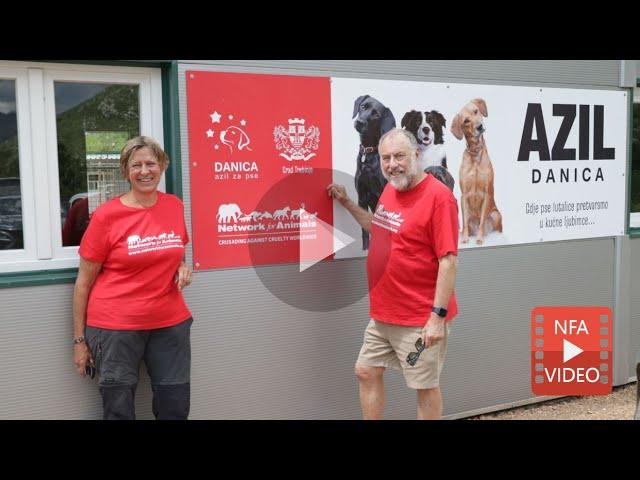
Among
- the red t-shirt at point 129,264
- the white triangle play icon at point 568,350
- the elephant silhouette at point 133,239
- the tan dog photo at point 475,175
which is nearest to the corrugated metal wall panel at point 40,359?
the red t-shirt at point 129,264

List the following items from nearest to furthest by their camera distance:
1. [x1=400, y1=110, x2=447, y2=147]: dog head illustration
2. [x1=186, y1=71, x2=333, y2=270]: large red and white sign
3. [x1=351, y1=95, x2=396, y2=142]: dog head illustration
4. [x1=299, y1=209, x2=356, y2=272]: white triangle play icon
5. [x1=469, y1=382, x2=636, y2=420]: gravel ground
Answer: [x1=186, y1=71, x2=333, y2=270]: large red and white sign < [x1=299, y1=209, x2=356, y2=272]: white triangle play icon < [x1=351, y1=95, x2=396, y2=142]: dog head illustration < [x1=400, y1=110, x2=447, y2=147]: dog head illustration < [x1=469, y1=382, x2=636, y2=420]: gravel ground

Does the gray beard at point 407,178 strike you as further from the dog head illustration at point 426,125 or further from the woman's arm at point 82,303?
the woman's arm at point 82,303

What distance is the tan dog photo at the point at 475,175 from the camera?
4.57 meters

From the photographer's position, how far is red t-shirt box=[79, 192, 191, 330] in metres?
3.21

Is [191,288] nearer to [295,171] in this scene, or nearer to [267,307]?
[267,307]

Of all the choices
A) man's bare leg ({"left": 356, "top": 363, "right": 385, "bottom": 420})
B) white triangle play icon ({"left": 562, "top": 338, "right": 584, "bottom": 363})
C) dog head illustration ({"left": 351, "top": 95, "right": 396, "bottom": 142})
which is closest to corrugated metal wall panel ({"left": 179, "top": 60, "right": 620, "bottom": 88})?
dog head illustration ({"left": 351, "top": 95, "right": 396, "bottom": 142})

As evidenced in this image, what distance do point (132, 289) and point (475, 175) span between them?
7.87 ft

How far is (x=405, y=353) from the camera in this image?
3570 mm

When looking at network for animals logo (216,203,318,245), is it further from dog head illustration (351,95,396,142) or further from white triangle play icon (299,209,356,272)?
dog head illustration (351,95,396,142)

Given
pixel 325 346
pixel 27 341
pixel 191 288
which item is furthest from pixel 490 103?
pixel 27 341

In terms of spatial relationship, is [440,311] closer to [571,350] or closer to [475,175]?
[475,175]

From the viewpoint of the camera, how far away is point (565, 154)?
16.6 feet

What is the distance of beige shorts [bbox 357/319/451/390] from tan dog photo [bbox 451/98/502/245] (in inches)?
47.6
